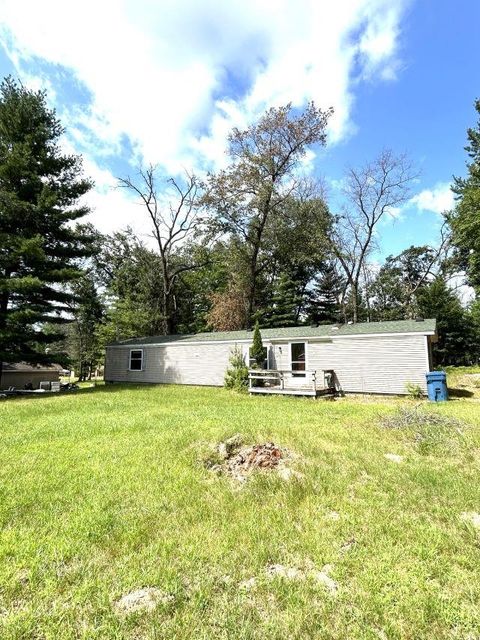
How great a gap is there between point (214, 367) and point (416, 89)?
14465 millimetres

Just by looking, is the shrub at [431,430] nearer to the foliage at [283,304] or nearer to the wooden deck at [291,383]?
the wooden deck at [291,383]

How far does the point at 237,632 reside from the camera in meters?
2.15

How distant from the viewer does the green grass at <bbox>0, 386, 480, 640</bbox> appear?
7.38 feet

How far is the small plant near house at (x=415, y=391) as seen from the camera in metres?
12.5

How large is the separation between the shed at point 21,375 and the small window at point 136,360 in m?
10.0

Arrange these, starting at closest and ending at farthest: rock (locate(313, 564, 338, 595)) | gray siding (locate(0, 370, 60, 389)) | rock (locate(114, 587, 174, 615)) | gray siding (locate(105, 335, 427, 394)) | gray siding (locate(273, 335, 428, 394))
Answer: rock (locate(114, 587, 174, 615))
rock (locate(313, 564, 338, 595))
gray siding (locate(273, 335, 428, 394))
gray siding (locate(105, 335, 427, 394))
gray siding (locate(0, 370, 60, 389))

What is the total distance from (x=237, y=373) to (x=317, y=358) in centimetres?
369

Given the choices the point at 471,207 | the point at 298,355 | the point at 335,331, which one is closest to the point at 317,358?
the point at 298,355

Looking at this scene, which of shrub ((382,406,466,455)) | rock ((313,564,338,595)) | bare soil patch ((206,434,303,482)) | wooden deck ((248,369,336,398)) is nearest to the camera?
rock ((313,564,338,595))

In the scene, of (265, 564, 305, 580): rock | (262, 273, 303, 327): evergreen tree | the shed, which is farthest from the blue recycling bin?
the shed

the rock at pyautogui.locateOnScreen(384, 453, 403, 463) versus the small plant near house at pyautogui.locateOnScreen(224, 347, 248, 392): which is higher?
the small plant near house at pyautogui.locateOnScreen(224, 347, 248, 392)

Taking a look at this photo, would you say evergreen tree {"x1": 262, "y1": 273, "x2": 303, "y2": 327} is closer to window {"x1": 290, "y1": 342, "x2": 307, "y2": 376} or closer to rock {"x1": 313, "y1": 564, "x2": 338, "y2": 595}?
window {"x1": 290, "y1": 342, "x2": 307, "y2": 376}

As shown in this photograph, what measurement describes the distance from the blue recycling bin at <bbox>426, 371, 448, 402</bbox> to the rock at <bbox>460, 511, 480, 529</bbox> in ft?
29.7

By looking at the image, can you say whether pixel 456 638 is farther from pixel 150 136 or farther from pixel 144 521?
pixel 150 136
